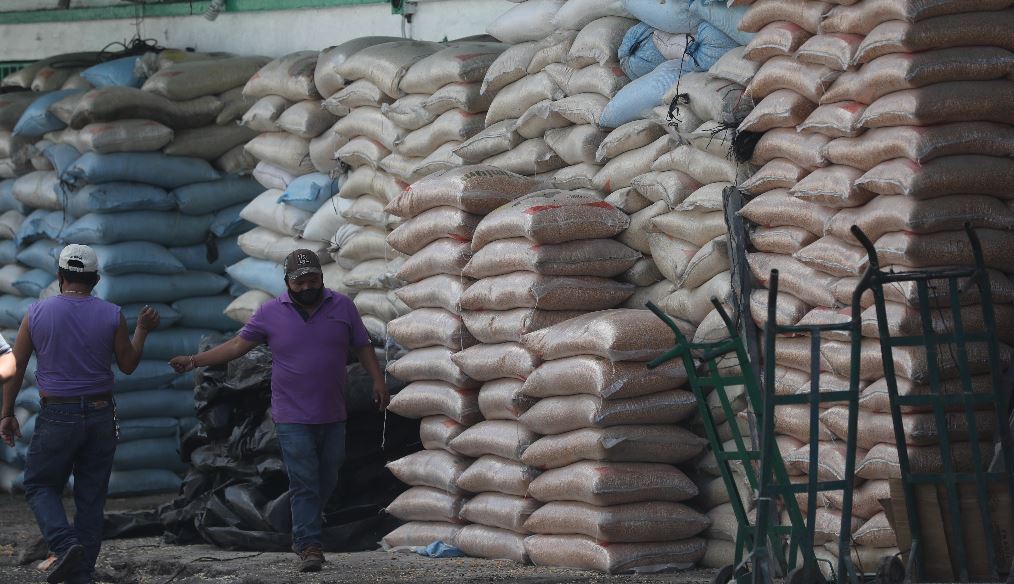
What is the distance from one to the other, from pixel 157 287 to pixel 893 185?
19.9 feet

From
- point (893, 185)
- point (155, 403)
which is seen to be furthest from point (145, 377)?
point (893, 185)

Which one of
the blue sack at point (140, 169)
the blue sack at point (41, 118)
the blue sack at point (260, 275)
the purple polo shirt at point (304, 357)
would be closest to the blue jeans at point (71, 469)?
the purple polo shirt at point (304, 357)

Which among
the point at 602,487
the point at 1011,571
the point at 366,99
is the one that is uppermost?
the point at 366,99

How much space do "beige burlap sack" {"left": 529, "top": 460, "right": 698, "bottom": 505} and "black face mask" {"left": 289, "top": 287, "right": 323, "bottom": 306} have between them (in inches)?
62.4

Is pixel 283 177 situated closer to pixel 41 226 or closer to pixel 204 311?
pixel 204 311

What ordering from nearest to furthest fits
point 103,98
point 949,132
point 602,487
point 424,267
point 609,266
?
point 949,132 < point 602,487 < point 609,266 < point 424,267 < point 103,98

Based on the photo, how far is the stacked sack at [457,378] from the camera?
25.5 feet

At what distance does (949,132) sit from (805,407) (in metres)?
1.28

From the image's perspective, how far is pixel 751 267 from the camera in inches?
276

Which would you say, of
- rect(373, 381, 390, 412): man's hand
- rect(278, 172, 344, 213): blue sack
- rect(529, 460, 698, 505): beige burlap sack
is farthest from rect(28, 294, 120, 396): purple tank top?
rect(278, 172, 344, 213): blue sack

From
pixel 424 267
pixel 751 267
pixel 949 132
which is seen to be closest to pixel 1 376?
pixel 424 267

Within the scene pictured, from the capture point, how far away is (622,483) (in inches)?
281

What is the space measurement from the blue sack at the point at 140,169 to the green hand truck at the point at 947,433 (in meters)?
6.39

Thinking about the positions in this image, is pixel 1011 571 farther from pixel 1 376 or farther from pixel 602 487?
pixel 1 376
